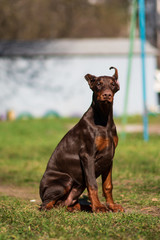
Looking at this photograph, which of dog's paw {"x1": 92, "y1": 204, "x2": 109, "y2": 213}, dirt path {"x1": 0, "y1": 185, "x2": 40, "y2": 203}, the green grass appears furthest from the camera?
dirt path {"x1": 0, "y1": 185, "x2": 40, "y2": 203}

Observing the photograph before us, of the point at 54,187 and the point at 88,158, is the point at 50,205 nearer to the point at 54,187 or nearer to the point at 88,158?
the point at 54,187

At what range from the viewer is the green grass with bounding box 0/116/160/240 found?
407 centimetres

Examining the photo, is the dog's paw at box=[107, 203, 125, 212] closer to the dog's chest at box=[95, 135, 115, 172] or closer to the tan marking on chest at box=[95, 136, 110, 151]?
the dog's chest at box=[95, 135, 115, 172]

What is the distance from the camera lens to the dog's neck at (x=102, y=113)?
4984 millimetres

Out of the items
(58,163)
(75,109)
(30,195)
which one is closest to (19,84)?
(75,109)

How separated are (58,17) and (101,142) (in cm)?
3306

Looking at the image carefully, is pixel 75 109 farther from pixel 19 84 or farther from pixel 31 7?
pixel 31 7

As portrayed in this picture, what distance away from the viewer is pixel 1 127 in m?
17.8

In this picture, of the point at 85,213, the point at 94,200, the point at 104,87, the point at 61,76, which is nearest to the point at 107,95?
the point at 104,87

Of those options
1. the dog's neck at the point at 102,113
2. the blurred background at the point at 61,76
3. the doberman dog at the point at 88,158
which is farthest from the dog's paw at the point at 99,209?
the blurred background at the point at 61,76

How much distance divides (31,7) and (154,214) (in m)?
31.5

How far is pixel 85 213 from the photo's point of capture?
4.95m

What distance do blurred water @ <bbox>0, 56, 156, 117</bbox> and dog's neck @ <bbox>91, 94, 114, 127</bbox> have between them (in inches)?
728

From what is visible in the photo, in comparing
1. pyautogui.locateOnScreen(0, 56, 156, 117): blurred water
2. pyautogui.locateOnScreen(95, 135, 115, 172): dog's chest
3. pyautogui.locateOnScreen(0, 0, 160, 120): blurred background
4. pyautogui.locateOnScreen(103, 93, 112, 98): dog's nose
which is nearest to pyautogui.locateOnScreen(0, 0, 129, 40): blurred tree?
pyautogui.locateOnScreen(0, 0, 160, 120): blurred background
